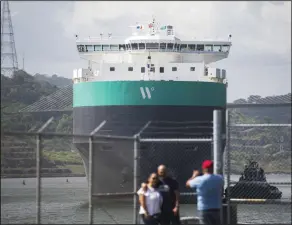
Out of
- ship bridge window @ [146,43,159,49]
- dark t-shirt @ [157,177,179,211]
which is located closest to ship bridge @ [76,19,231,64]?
ship bridge window @ [146,43,159,49]

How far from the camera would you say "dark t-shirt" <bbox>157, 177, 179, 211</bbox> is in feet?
49.4

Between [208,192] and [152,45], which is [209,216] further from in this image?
[152,45]

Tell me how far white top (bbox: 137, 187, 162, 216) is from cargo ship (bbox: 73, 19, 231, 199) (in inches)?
514

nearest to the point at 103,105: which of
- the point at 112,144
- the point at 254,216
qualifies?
the point at 112,144

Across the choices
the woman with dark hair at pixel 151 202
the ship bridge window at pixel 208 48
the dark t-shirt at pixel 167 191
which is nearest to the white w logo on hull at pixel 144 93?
the ship bridge window at pixel 208 48

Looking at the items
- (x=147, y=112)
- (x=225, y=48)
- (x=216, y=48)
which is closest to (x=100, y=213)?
(x=147, y=112)

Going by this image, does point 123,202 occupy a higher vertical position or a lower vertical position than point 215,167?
lower

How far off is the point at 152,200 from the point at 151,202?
70 millimetres

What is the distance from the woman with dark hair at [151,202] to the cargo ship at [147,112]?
42.7 feet

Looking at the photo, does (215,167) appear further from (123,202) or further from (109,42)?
(109,42)

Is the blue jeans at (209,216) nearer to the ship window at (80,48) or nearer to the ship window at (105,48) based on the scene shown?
the ship window at (105,48)

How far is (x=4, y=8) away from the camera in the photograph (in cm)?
6638

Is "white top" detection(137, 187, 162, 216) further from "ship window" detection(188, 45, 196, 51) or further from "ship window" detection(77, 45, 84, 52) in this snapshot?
"ship window" detection(77, 45, 84, 52)

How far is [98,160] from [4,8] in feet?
126
